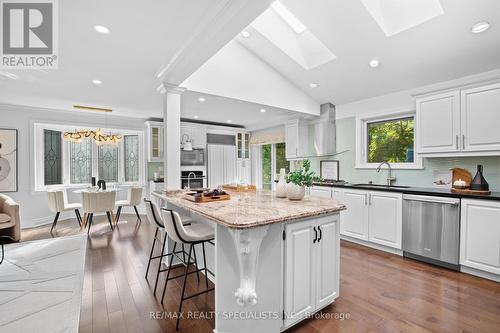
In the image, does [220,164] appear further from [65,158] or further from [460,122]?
[460,122]

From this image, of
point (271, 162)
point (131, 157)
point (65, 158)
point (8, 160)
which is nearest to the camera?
point (8, 160)

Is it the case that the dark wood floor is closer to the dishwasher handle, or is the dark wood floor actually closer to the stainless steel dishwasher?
the stainless steel dishwasher

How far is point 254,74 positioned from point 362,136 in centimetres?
229

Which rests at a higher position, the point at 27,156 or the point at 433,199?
the point at 27,156

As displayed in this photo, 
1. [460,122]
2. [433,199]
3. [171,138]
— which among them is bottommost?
[433,199]

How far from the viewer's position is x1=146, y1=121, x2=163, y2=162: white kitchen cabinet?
559 cm

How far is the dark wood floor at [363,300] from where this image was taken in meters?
1.85

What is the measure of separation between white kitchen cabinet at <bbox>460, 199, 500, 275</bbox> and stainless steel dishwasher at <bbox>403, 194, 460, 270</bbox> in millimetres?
61

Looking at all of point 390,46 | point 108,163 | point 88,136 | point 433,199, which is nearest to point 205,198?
point 433,199

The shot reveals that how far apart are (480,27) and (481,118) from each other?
1000mm

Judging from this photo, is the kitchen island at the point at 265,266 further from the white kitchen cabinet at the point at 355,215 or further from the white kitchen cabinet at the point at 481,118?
the white kitchen cabinet at the point at 481,118

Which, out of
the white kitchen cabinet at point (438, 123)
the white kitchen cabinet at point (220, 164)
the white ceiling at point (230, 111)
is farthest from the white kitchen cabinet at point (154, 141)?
the white kitchen cabinet at point (438, 123)

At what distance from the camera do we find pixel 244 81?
372cm

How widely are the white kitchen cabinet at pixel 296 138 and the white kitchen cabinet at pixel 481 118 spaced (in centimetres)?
268
